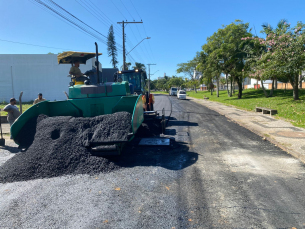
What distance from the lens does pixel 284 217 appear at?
11.0 feet

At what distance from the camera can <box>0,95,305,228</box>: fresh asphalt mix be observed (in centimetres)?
329

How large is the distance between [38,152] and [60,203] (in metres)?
2.10

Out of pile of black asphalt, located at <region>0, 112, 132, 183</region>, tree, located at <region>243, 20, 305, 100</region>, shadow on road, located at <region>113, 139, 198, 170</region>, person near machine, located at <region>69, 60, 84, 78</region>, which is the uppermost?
tree, located at <region>243, 20, 305, 100</region>

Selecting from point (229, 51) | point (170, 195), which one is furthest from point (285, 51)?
point (170, 195)

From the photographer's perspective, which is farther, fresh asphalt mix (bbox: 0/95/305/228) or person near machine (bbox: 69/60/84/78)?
person near machine (bbox: 69/60/84/78)

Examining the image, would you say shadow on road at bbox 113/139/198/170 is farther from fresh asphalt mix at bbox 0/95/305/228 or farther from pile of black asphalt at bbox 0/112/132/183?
pile of black asphalt at bbox 0/112/132/183

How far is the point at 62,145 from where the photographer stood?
559cm

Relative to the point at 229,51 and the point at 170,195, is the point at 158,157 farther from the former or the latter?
the point at 229,51

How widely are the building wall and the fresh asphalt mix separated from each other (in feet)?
98.6

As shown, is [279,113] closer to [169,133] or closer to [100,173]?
[169,133]

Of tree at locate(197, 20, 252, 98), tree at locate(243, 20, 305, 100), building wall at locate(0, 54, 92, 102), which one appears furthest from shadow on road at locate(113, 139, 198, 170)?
building wall at locate(0, 54, 92, 102)

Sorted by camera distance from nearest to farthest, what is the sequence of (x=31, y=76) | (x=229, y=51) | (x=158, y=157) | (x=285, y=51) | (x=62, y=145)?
(x=62, y=145) < (x=158, y=157) < (x=285, y=51) < (x=229, y=51) < (x=31, y=76)

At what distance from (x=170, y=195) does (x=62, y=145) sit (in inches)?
118

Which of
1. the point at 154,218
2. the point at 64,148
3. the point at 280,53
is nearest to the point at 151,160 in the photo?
the point at 64,148
